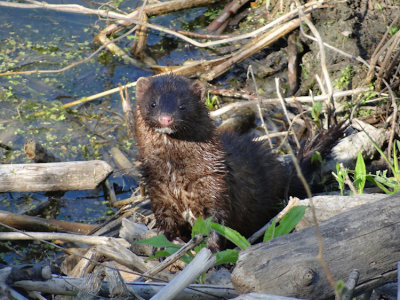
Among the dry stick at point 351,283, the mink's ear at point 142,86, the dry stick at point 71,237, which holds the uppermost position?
the mink's ear at point 142,86

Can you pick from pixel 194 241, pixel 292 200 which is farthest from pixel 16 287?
pixel 292 200

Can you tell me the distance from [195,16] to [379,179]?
3.91 meters

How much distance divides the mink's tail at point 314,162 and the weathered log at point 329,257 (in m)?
1.80

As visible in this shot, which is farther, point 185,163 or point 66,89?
point 66,89

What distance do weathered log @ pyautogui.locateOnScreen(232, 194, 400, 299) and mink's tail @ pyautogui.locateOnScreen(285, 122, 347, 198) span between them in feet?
5.90

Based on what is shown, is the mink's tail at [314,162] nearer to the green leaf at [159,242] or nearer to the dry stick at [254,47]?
the green leaf at [159,242]

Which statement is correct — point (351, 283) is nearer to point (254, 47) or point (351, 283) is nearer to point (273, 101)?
point (273, 101)

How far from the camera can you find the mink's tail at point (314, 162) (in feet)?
14.7

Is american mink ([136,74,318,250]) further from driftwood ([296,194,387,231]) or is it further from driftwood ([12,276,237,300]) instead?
driftwood ([12,276,237,300])

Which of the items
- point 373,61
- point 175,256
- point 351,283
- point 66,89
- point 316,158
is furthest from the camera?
point 66,89

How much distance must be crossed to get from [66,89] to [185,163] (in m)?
3.18

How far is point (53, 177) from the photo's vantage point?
445 centimetres

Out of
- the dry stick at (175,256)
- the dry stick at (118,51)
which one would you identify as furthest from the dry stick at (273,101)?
the dry stick at (175,256)

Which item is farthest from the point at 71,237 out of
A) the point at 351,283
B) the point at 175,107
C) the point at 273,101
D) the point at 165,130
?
the point at 273,101
